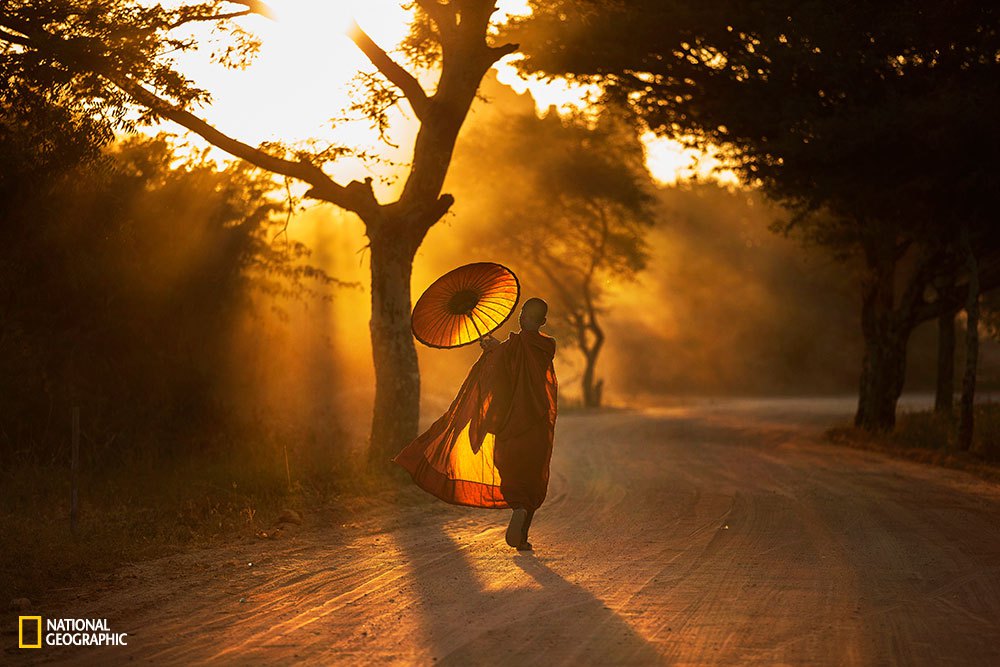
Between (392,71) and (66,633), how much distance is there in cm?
940

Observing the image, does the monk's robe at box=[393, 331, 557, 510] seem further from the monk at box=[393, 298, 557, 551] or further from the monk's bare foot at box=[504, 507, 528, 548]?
the monk's bare foot at box=[504, 507, 528, 548]

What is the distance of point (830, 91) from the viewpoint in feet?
Answer: 62.7

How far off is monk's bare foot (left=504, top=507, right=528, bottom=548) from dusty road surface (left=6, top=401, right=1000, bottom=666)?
0.16 m

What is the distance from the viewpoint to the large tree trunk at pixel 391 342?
48.3 feet

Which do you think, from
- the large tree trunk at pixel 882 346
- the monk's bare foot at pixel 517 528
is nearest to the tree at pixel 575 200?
the large tree trunk at pixel 882 346

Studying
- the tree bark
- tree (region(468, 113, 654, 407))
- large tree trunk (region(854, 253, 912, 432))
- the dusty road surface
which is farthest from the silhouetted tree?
the dusty road surface

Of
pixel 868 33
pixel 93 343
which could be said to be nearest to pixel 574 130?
pixel 868 33

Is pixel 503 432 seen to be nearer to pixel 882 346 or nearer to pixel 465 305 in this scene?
pixel 465 305

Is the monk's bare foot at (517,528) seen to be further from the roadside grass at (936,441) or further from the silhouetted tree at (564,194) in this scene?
the silhouetted tree at (564,194)

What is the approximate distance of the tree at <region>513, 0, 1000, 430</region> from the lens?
56.5ft

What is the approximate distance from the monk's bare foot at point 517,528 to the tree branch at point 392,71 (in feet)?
21.6

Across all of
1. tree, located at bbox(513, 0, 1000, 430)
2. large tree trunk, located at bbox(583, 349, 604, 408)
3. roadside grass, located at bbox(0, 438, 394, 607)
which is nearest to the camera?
roadside grass, located at bbox(0, 438, 394, 607)

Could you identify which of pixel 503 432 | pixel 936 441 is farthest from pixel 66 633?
pixel 936 441

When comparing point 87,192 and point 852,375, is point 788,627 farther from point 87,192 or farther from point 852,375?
point 852,375
